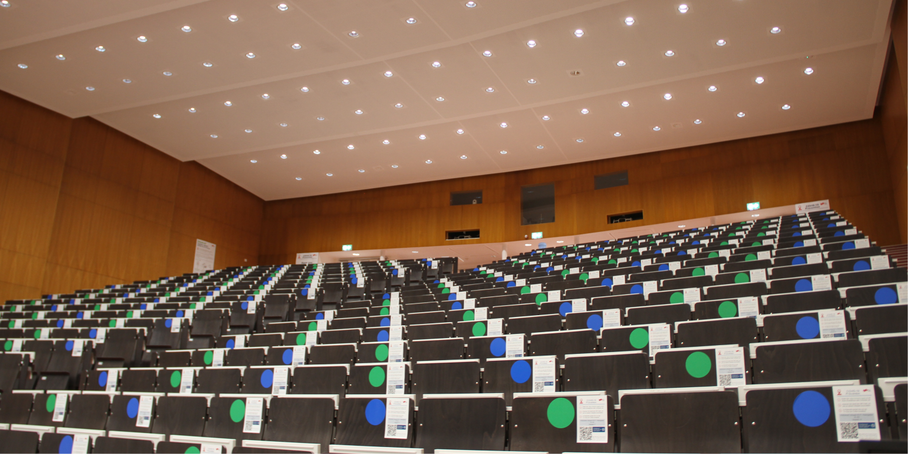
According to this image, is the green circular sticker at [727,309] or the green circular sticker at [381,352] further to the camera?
the green circular sticker at [381,352]

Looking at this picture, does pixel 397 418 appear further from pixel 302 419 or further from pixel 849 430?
pixel 849 430

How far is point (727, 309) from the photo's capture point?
143 inches

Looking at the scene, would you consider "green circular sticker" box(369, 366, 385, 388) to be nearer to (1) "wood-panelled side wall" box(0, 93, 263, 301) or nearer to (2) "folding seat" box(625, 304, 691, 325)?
(2) "folding seat" box(625, 304, 691, 325)

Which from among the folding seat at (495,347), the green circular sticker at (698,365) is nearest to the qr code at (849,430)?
the green circular sticker at (698,365)

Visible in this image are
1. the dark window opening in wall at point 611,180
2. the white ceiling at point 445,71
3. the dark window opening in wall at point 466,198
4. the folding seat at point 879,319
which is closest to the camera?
the folding seat at point 879,319

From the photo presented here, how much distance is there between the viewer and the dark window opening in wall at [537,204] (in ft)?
44.8

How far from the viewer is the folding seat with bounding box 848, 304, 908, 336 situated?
9.14 feet

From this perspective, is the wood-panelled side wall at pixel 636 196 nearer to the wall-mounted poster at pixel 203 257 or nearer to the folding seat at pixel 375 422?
the wall-mounted poster at pixel 203 257

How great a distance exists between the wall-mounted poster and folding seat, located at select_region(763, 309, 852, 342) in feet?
43.5

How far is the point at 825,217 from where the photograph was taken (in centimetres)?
875

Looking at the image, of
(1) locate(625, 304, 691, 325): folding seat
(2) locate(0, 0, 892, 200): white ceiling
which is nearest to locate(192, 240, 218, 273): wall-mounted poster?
(2) locate(0, 0, 892, 200): white ceiling

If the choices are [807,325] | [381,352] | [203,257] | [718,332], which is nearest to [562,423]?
[718,332]

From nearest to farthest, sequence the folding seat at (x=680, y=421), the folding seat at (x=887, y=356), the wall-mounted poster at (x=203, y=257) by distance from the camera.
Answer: the folding seat at (x=680, y=421) → the folding seat at (x=887, y=356) → the wall-mounted poster at (x=203, y=257)

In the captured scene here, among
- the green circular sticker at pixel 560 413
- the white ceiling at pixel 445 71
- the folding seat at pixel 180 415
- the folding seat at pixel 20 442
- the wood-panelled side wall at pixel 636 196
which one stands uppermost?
the white ceiling at pixel 445 71
